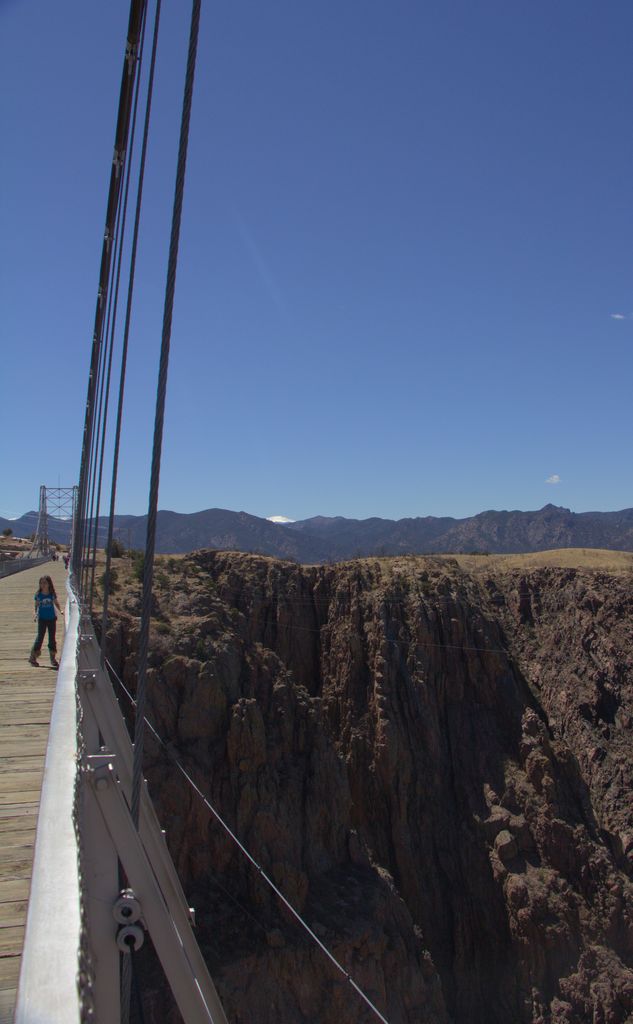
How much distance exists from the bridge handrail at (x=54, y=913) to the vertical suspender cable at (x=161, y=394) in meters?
0.31

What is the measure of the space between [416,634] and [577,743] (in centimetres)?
692

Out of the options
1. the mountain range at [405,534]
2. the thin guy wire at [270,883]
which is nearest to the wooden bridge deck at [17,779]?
the thin guy wire at [270,883]

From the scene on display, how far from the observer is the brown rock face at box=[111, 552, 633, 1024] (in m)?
15.2

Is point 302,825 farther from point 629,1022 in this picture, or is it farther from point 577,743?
point 577,743

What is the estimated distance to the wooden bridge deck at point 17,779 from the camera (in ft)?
7.21

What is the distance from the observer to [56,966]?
1553mm

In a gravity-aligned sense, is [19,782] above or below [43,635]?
below

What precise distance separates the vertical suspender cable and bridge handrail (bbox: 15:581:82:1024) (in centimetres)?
31

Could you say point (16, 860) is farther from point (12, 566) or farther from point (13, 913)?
point (12, 566)

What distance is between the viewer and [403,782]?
2398 cm

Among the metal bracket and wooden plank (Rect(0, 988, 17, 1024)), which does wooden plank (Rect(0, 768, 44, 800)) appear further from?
wooden plank (Rect(0, 988, 17, 1024))

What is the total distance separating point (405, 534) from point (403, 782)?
127m

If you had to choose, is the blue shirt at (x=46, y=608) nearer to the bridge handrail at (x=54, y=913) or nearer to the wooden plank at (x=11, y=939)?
the bridge handrail at (x=54, y=913)

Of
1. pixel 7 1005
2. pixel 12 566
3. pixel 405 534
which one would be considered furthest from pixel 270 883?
pixel 405 534
